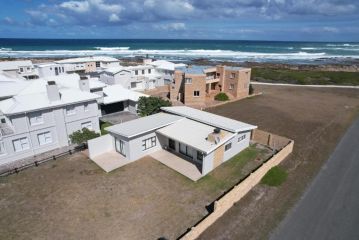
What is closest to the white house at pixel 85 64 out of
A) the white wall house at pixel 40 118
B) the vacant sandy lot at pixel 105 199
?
the white wall house at pixel 40 118

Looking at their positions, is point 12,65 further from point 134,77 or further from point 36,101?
point 36,101

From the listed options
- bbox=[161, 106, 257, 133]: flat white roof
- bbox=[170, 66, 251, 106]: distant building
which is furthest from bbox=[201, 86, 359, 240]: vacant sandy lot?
bbox=[161, 106, 257, 133]: flat white roof

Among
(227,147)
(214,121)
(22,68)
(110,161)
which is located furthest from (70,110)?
(22,68)

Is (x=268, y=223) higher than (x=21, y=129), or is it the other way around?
(x=21, y=129)

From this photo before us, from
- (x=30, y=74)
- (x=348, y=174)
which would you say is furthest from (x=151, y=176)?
(x=30, y=74)

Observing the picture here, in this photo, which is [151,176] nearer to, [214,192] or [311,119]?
[214,192]

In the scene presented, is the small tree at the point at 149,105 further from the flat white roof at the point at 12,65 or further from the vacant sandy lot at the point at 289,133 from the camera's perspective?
the flat white roof at the point at 12,65
